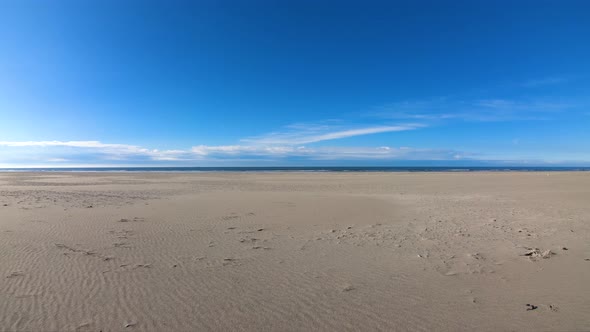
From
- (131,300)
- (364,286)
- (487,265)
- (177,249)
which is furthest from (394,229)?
(131,300)

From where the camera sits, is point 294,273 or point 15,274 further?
point 294,273

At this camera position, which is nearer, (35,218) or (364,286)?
(364,286)

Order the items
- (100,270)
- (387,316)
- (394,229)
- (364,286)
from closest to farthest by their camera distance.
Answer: (387,316) < (364,286) < (100,270) < (394,229)

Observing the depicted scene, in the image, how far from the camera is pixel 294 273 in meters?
6.73

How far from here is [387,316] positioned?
4.88 m

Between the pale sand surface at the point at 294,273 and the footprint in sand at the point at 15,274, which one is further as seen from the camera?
the footprint in sand at the point at 15,274

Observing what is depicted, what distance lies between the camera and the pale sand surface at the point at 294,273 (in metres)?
4.79

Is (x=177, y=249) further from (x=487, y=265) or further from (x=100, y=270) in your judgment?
(x=487, y=265)

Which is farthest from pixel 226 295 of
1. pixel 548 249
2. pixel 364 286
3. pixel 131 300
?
pixel 548 249

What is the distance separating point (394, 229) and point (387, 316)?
6.32 metres

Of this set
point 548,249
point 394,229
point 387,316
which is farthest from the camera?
point 394,229

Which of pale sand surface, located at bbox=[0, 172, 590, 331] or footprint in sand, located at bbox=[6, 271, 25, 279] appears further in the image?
footprint in sand, located at bbox=[6, 271, 25, 279]

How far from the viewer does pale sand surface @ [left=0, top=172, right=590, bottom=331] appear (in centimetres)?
479

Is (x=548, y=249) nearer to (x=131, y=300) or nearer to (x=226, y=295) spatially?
(x=226, y=295)
